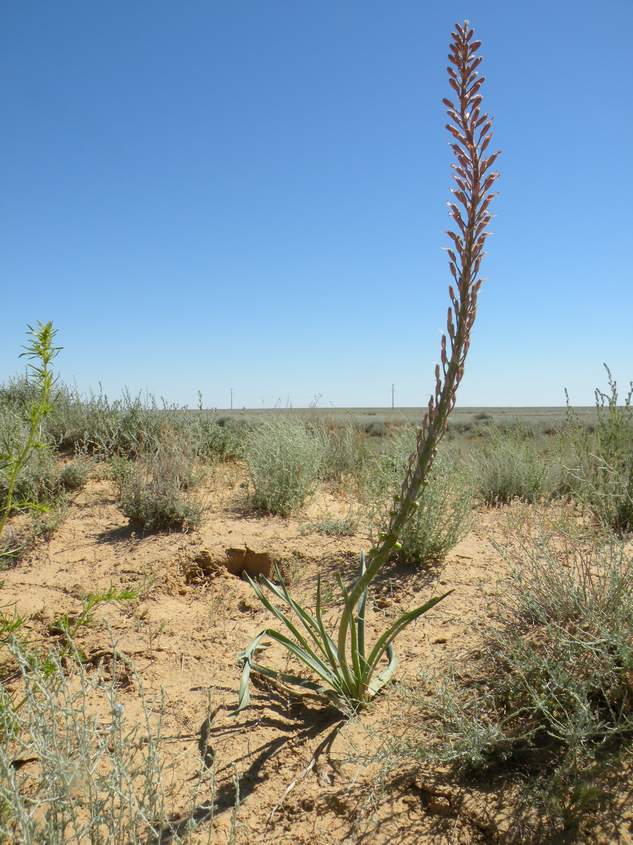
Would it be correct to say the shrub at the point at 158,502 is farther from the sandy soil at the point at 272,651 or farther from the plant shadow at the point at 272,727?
the plant shadow at the point at 272,727

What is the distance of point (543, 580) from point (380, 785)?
3.89 feet

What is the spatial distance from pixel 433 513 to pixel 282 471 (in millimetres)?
1923

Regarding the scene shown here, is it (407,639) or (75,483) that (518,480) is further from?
(75,483)

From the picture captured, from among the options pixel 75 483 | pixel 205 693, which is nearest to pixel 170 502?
pixel 75 483

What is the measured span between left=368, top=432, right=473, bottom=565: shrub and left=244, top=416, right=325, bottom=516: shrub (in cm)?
89

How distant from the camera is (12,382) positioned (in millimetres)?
9297

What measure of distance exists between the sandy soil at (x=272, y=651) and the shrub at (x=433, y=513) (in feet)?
0.50

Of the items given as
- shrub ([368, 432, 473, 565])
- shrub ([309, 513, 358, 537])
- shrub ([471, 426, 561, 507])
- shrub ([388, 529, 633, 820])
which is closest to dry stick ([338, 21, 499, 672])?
shrub ([388, 529, 633, 820])

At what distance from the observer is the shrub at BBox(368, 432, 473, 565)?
432 centimetres

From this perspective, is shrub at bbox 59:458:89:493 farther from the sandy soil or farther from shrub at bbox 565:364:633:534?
shrub at bbox 565:364:633:534

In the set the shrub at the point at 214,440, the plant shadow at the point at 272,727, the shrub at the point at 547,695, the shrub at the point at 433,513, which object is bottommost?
the plant shadow at the point at 272,727

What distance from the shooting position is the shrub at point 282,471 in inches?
226

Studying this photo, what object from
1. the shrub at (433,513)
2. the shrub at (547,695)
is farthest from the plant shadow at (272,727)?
the shrub at (433,513)

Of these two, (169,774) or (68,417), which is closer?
(169,774)
